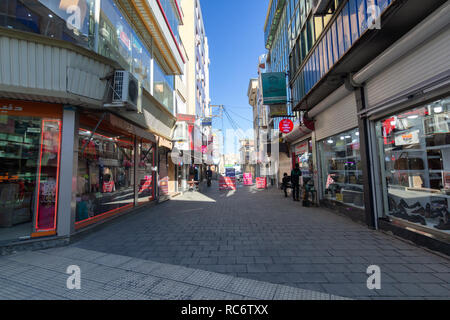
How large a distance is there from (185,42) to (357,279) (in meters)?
26.2

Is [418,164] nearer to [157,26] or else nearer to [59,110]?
[59,110]

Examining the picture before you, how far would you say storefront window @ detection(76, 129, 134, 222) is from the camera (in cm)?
559

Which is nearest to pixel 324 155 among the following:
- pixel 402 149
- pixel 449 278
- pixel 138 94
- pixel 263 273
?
pixel 402 149

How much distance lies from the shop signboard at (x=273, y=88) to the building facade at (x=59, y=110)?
757cm

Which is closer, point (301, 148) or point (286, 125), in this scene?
point (286, 125)

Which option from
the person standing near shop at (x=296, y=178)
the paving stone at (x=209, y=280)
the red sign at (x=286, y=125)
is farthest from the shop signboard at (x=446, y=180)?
the red sign at (x=286, y=125)

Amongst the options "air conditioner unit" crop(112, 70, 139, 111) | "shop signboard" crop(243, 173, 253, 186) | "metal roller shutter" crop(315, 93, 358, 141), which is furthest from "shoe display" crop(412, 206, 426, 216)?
"shop signboard" crop(243, 173, 253, 186)

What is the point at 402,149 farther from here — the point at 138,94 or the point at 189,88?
the point at 189,88

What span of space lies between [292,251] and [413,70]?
4695 mm

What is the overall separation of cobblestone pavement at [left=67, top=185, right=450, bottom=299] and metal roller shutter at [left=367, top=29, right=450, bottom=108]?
344cm

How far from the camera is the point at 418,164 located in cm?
471

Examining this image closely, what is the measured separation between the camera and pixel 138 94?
609cm

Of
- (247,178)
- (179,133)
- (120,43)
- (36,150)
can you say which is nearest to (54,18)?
(120,43)

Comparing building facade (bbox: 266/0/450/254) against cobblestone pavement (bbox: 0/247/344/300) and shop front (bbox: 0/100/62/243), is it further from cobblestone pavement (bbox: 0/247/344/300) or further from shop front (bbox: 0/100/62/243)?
shop front (bbox: 0/100/62/243)
